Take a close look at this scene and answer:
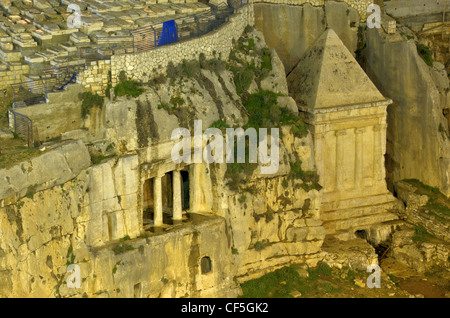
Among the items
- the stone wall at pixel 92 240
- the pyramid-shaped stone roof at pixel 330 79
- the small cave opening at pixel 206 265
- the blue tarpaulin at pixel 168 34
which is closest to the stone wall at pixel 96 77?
the blue tarpaulin at pixel 168 34

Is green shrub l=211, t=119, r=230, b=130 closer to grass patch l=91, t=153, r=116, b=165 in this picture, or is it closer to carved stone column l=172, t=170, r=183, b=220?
carved stone column l=172, t=170, r=183, b=220

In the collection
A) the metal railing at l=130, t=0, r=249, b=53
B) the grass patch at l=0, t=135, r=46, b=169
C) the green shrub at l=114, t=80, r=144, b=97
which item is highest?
the metal railing at l=130, t=0, r=249, b=53

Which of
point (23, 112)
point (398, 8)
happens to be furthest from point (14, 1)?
point (398, 8)

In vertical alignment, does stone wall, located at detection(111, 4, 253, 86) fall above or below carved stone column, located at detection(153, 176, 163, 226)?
above

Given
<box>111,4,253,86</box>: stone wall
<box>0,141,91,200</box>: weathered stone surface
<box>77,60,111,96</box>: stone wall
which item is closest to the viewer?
<box>0,141,91,200</box>: weathered stone surface

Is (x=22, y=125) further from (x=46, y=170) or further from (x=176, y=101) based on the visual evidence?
(x=176, y=101)

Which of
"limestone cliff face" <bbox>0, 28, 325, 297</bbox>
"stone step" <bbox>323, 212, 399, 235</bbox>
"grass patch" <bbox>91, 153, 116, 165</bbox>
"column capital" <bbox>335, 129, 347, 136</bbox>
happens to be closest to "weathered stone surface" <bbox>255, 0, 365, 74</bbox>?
"limestone cliff face" <bbox>0, 28, 325, 297</bbox>

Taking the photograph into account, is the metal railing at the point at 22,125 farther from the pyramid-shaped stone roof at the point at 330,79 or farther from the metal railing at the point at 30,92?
the pyramid-shaped stone roof at the point at 330,79

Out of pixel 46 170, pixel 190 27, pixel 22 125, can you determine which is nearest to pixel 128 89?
pixel 22 125
